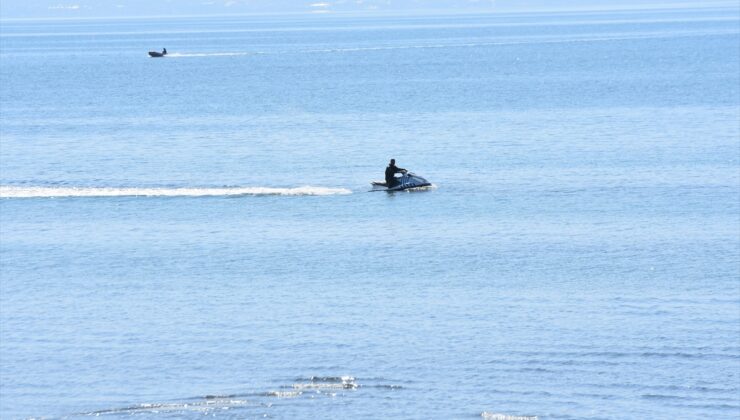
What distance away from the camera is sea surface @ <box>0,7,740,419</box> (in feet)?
127

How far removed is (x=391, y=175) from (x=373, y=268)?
1790 cm

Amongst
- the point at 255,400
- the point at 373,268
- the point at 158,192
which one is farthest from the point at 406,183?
the point at 255,400

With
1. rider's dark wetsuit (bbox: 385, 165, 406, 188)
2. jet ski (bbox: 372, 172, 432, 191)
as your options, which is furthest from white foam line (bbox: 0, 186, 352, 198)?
rider's dark wetsuit (bbox: 385, 165, 406, 188)

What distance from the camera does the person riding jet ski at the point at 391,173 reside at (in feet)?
240

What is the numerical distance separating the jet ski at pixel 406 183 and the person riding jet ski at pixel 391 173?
238 mm

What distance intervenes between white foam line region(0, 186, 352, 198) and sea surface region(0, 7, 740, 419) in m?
0.25

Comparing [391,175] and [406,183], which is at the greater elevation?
[391,175]

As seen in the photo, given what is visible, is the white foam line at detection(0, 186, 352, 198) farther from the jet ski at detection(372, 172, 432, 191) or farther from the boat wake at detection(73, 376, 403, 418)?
the boat wake at detection(73, 376, 403, 418)

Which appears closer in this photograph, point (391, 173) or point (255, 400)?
point (255, 400)

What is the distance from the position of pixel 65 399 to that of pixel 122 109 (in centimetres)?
10000

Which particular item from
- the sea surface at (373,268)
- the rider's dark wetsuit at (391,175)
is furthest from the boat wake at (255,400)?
the rider's dark wetsuit at (391,175)

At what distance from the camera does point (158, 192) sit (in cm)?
7694

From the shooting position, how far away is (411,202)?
72188 mm

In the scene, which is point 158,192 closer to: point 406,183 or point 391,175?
point 391,175
